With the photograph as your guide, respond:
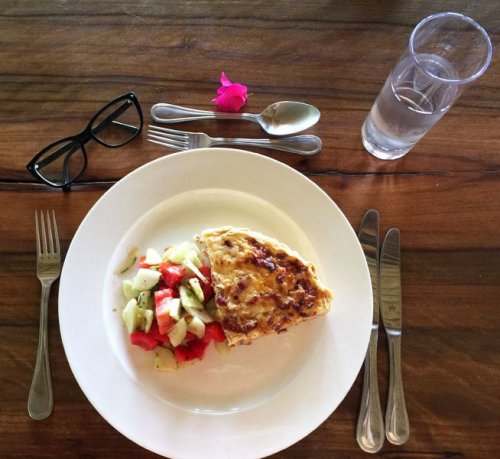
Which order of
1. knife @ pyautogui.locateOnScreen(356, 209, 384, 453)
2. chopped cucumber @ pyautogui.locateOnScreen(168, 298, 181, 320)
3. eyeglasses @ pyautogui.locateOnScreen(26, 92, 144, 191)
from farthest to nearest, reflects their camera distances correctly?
eyeglasses @ pyautogui.locateOnScreen(26, 92, 144, 191)
knife @ pyautogui.locateOnScreen(356, 209, 384, 453)
chopped cucumber @ pyautogui.locateOnScreen(168, 298, 181, 320)

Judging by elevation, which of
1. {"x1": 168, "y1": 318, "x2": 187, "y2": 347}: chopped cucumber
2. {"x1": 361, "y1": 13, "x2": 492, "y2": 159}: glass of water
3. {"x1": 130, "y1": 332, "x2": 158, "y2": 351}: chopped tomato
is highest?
{"x1": 361, "y1": 13, "x2": 492, "y2": 159}: glass of water

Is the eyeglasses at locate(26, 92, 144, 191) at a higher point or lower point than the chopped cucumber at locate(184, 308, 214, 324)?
higher

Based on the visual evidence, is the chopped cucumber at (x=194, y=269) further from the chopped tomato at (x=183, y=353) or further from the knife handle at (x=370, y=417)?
the knife handle at (x=370, y=417)

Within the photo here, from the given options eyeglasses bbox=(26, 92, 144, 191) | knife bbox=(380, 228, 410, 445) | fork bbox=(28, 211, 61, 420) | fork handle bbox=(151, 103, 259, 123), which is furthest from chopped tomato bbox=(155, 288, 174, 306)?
knife bbox=(380, 228, 410, 445)

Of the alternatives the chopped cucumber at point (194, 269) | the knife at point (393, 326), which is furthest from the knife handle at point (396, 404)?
the chopped cucumber at point (194, 269)

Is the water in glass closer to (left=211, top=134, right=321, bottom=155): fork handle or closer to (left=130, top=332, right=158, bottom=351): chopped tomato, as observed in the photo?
(left=211, top=134, right=321, bottom=155): fork handle

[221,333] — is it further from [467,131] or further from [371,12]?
[371,12]

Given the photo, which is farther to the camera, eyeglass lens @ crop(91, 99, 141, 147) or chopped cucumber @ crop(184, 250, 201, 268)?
eyeglass lens @ crop(91, 99, 141, 147)

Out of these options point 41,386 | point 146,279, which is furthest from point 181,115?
point 41,386

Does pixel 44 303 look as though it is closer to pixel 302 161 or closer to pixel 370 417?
pixel 302 161
